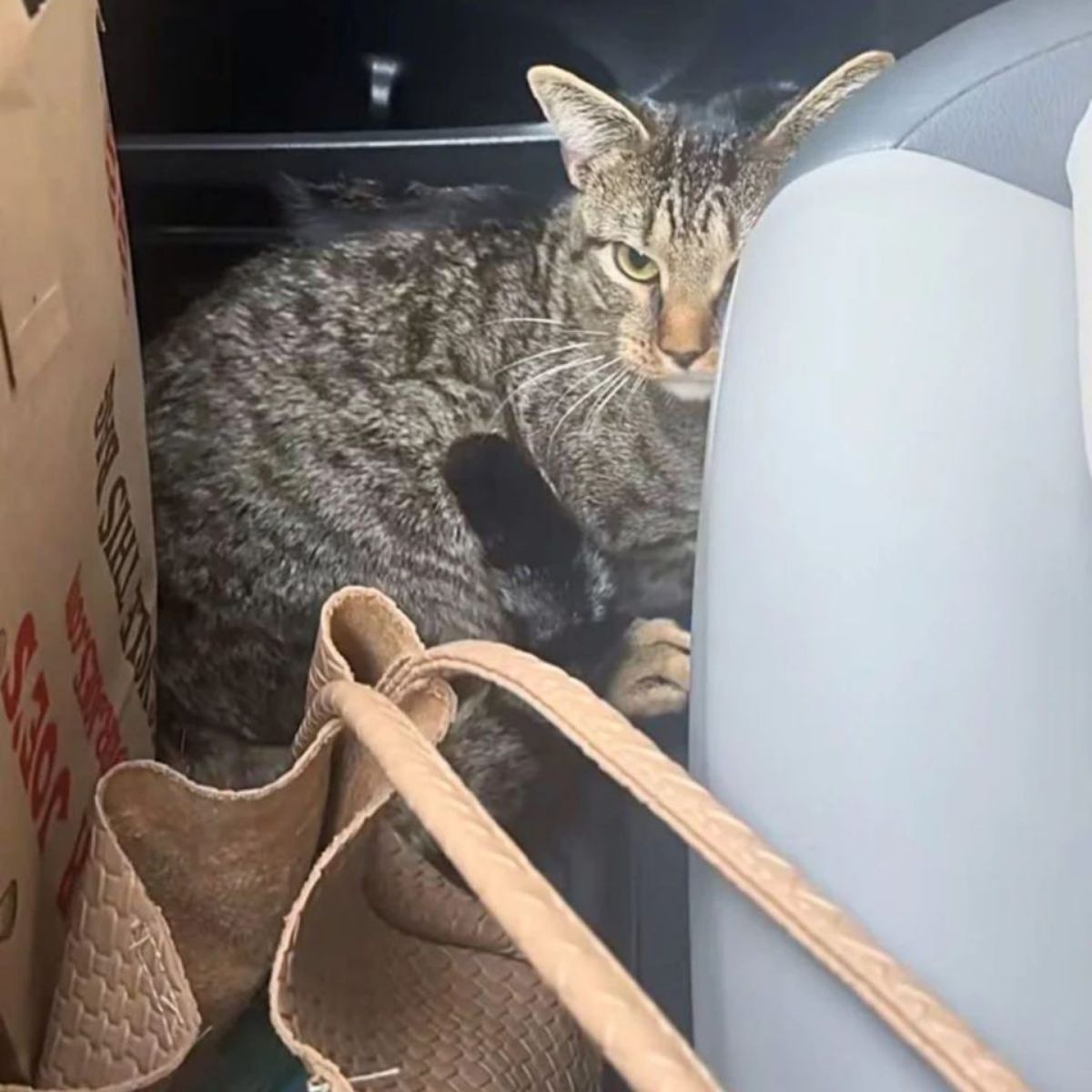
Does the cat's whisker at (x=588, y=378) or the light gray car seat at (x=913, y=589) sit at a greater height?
the light gray car seat at (x=913, y=589)

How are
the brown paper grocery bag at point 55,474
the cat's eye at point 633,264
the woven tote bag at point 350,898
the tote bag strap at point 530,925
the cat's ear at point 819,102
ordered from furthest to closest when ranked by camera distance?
the cat's eye at point 633,264 < the cat's ear at point 819,102 < the brown paper grocery bag at point 55,474 < the woven tote bag at point 350,898 < the tote bag strap at point 530,925

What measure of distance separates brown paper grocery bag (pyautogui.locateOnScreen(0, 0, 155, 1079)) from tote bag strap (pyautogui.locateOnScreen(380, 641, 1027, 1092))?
0.75 ft

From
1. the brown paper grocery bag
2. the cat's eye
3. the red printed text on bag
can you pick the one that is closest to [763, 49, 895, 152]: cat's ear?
the cat's eye

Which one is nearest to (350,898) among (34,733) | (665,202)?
(34,733)

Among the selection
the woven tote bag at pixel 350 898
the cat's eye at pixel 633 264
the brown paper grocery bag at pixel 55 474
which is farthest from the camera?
the cat's eye at pixel 633 264

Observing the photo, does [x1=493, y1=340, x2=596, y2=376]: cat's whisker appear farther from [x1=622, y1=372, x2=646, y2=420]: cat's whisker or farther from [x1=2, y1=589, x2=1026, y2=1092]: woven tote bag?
[x1=2, y1=589, x2=1026, y2=1092]: woven tote bag

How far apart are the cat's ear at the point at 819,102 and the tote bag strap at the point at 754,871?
1.89 feet

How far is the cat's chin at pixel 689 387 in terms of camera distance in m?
1.13

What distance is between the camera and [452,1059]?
2.11 feet

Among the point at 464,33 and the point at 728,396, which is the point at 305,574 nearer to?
the point at 464,33

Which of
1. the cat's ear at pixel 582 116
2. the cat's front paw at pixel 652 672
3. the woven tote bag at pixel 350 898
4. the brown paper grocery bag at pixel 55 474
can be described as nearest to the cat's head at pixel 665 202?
the cat's ear at pixel 582 116

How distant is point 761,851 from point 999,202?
277mm

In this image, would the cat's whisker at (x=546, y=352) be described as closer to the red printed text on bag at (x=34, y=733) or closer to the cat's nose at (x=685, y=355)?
the cat's nose at (x=685, y=355)

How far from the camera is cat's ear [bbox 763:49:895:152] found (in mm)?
1025
